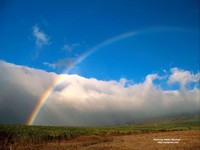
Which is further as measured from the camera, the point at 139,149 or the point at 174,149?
the point at 139,149

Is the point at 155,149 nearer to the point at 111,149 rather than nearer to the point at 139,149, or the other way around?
the point at 139,149

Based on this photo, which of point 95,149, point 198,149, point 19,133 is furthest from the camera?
point 19,133

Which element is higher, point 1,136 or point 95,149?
point 1,136

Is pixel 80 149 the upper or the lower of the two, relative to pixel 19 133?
lower

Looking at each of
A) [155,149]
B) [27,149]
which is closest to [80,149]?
[27,149]

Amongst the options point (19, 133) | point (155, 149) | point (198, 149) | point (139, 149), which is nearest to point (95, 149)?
point (139, 149)

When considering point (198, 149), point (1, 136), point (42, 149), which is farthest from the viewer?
point (1, 136)

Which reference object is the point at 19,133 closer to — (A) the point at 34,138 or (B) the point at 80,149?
(A) the point at 34,138

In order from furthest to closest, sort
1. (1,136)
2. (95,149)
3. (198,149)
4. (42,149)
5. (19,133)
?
1. (19,133)
2. (1,136)
3. (42,149)
4. (95,149)
5. (198,149)

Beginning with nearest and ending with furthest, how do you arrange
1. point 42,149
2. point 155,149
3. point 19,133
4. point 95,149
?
point 155,149, point 95,149, point 42,149, point 19,133

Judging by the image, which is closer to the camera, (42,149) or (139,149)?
(139,149)

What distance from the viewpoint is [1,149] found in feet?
96.9

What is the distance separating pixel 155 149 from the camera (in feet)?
84.9

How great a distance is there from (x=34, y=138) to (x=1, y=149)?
48.6ft
